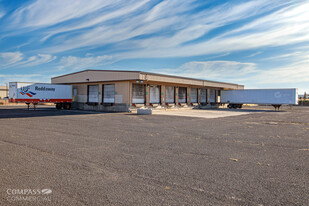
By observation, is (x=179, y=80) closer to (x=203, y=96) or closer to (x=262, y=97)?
(x=203, y=96)

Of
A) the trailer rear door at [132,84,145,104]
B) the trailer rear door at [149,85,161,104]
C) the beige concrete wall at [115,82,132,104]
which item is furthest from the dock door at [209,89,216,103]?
the beige concrete wall at [115,82,132,104]

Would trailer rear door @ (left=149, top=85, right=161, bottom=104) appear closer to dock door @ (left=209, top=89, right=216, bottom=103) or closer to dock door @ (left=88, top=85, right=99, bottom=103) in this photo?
dock door @ (left=88, top=85, right=99, bottom=103)

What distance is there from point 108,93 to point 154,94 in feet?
20.6

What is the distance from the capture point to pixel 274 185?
461cm

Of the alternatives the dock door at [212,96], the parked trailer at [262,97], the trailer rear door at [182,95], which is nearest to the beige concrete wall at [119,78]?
the trailer rear door at [182,95]

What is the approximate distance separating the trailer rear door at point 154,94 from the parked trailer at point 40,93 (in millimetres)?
12047

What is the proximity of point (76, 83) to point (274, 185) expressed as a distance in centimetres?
3342

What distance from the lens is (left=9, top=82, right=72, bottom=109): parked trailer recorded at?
27875 millimetres

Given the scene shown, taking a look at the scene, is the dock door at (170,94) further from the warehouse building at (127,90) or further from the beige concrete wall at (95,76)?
the beige concrete wall at (95,76)

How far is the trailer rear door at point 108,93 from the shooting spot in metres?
30.5

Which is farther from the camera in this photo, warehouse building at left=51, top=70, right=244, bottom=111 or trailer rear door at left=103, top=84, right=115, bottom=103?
trailer rear door at left=103, top=84, right=115, bottom=103

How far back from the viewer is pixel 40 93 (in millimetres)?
30031

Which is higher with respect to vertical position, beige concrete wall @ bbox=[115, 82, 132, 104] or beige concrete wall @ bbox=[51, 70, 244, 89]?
beige concrete wall @ bbox=[51, 70, 244, 89]

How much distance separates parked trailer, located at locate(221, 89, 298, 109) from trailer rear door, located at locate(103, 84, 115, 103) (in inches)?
901
